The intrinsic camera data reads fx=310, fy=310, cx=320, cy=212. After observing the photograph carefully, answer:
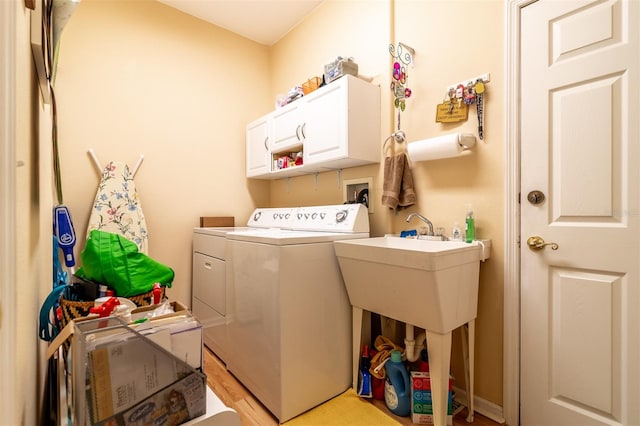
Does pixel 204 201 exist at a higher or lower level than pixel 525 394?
higher

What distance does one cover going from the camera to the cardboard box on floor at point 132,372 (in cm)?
61

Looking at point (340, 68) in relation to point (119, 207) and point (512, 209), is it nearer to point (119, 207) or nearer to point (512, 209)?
point (512, 209)

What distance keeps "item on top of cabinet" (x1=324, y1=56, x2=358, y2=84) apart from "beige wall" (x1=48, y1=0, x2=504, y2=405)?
18 cm

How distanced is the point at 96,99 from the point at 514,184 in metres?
2.91

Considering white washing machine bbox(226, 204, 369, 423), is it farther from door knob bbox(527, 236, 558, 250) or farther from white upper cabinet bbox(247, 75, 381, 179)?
door knob bbox(527, 236, 558, 250)

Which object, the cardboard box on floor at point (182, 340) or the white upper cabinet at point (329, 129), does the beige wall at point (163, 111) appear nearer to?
the white upper cabinet at point (329, 129)

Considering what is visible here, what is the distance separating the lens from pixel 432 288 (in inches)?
54.7

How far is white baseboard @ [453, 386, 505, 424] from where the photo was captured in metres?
1.63

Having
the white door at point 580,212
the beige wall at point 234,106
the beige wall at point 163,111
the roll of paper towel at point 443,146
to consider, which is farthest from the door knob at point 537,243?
the beige wall at point 163,111

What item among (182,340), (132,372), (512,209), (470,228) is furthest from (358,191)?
(132,372)

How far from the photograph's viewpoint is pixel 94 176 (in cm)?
238

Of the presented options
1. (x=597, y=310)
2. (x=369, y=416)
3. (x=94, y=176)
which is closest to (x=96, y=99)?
(x=94, y=176)

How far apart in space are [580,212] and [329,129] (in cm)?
147

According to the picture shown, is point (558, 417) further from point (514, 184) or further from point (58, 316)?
point (58, 316)
